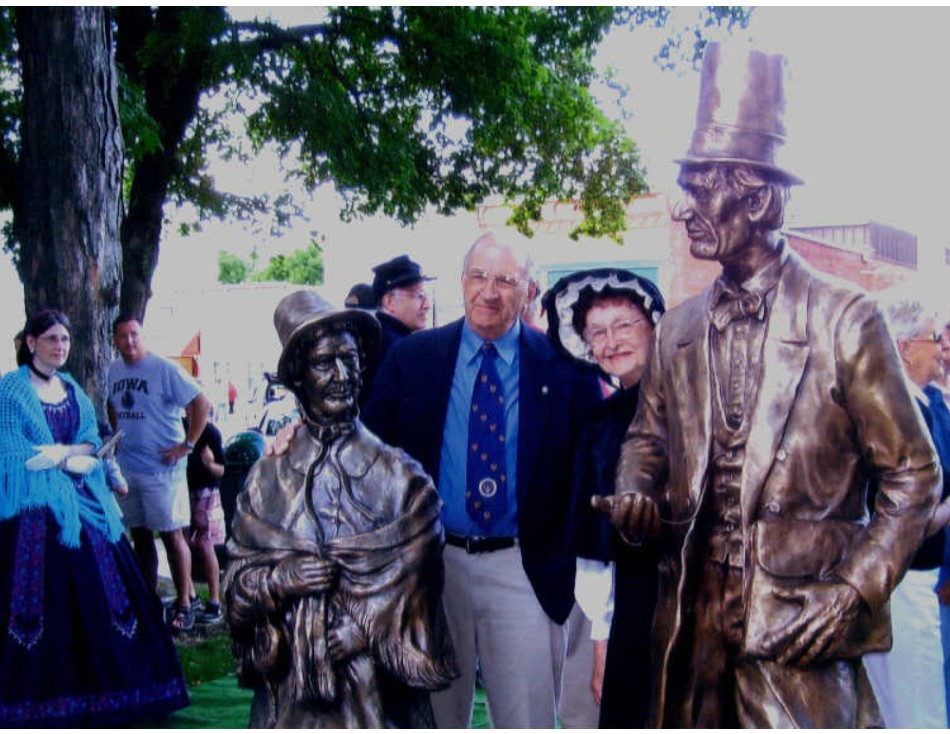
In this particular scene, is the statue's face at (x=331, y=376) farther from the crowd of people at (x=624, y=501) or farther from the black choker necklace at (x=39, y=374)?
the black choker necklace at (x=39, y=374)

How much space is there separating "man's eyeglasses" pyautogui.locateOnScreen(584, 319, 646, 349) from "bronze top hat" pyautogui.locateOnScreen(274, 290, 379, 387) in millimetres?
688

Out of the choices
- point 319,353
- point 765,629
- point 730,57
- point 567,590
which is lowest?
point 567,590

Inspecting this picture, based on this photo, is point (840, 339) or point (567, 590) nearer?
point (840, 339)

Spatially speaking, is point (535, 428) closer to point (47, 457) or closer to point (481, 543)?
point (481, 543)

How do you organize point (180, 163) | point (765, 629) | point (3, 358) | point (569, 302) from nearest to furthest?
point (765, 629) < point (569, 302) < point (180, 163) < point (3, 358)

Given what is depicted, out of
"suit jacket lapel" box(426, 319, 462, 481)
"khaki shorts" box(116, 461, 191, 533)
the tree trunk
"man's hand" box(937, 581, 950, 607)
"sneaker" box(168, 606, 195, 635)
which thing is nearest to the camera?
"suit jacket lapel" box(426, 319, 462, 481)

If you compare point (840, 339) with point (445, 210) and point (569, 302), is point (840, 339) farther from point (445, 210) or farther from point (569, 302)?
point (445, 210)

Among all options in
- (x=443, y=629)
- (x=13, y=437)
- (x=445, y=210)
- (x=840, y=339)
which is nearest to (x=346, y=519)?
(x=443, y=629)

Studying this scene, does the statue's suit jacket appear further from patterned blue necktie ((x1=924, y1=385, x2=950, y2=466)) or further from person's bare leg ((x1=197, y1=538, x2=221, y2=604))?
person's bare leg ((x1=197, y1=538, x2=221, y2=604))

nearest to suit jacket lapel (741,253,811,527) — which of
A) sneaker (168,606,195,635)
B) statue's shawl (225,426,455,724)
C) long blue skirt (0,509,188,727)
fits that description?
statue's shawl (225,426,455,724)

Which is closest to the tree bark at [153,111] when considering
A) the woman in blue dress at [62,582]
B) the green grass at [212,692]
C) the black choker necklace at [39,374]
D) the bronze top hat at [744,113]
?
the green grass at [212,692]

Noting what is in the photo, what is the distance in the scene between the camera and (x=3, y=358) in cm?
1270

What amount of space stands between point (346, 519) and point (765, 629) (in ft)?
3.94

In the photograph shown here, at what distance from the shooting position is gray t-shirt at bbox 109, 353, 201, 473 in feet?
25.5
